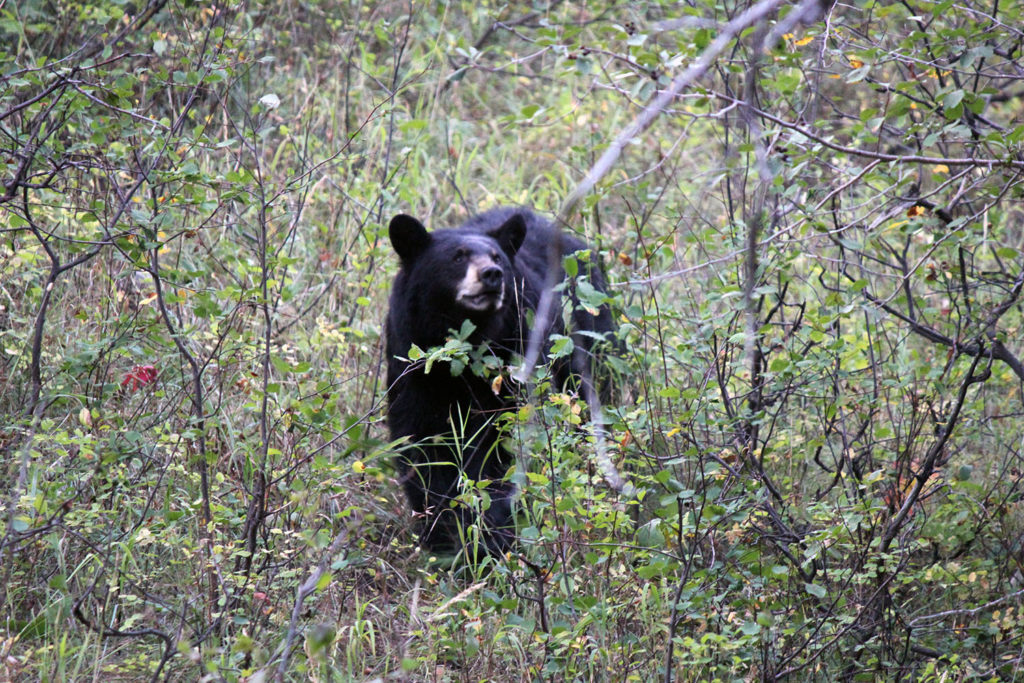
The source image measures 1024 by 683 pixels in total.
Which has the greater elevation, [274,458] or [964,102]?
[964,102]

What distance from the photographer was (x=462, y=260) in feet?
16.5

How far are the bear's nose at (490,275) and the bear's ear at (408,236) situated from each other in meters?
0.48

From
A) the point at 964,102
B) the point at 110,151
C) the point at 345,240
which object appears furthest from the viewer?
the point at 345,240

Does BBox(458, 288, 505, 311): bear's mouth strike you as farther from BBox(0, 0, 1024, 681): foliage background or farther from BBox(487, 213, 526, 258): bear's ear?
BBox(0, 0, 1024, 681): foliage background

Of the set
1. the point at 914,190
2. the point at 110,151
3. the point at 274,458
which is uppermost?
the point at 110,151

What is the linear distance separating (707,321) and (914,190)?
4.34 feet

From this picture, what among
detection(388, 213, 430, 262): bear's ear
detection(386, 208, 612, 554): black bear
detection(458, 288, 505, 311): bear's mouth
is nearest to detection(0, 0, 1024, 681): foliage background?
detection(386, 208, 612, 554): black bear

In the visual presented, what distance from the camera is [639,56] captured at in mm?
3607

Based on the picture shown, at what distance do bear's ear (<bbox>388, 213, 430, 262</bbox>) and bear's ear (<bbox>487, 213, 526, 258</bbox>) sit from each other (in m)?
0.37

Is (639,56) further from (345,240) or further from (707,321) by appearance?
(345,240)

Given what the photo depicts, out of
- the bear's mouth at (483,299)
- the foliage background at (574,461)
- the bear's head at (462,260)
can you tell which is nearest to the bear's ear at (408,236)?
the bear's head at (462,260)

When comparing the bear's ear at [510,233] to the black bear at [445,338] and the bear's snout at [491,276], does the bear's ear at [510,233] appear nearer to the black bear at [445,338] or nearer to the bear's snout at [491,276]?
the black bear at [445,338]

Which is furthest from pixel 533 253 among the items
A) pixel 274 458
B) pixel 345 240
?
pixel 274 458

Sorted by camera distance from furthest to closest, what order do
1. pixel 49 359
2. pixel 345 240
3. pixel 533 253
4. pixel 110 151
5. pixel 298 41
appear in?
pixel 298 41 < pixel 345 240 < pixel 533 253 < pixel 49 359 < pixel 110 151
